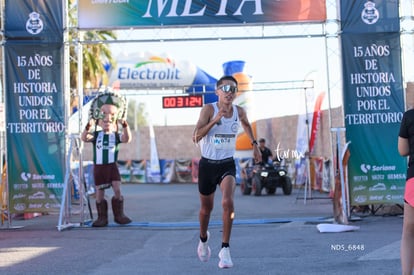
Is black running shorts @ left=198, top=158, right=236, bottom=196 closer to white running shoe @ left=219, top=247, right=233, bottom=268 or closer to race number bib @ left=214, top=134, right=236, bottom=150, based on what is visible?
race number bib @ left=214, top=134, right=236, bottom=150

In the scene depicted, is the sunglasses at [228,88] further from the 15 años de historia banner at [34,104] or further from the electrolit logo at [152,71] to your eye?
the electrolit logo at [152,71]

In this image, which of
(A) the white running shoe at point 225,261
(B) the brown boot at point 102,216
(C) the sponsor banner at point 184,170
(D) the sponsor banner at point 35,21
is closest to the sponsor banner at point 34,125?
(D) the sponsor banner at point 35,21

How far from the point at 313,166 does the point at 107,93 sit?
12197 mm

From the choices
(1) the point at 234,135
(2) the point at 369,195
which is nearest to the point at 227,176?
(1) the point at 234,135

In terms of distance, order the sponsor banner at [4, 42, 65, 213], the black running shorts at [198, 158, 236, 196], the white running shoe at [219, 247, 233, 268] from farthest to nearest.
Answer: the sponsor banner at [4, 42, 65, 213] → the black running shorts at [198, 158, 236, 196] → the white running shoe at [219, 247, 233, 268]

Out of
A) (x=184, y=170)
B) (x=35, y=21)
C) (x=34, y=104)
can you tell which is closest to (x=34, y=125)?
(x=34, y=104)

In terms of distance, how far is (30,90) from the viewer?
11734 mm

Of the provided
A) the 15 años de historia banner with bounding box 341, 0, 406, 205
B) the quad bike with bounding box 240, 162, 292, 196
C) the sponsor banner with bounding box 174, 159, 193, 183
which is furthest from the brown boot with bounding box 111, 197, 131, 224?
the sponsor banner with bounding box 174, 159, 193, 183

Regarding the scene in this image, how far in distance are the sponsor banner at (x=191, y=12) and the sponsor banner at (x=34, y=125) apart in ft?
3.13

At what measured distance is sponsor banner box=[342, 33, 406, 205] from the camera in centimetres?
1152

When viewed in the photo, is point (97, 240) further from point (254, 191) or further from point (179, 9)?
point (254, 191)

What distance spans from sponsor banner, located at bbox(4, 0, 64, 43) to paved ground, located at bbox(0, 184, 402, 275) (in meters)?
3.42

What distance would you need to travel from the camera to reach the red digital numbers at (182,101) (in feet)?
78.2

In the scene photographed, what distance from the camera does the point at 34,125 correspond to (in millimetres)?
11719
